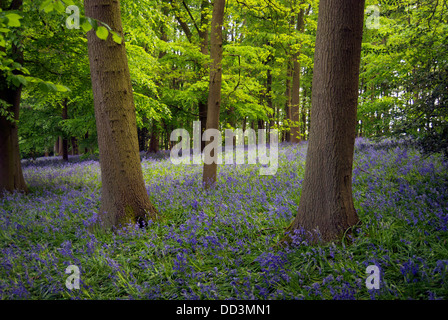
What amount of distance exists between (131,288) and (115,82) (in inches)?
134

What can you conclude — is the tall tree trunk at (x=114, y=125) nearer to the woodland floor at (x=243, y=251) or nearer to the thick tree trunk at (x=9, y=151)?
the woodland floor at (x=243, y=251)

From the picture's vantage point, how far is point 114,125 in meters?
4.90

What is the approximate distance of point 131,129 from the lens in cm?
511

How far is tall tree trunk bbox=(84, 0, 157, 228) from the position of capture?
4781 mm

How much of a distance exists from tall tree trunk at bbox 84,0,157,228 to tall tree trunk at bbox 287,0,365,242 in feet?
10.4

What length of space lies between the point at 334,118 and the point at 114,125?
3641 millimetres

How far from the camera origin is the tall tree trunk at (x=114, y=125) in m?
4.78
